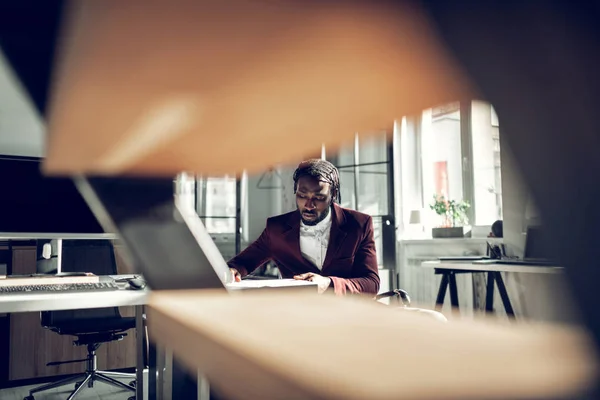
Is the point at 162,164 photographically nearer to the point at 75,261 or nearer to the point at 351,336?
the point at 351,336

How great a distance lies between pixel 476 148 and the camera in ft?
15.6

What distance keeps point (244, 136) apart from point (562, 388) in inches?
7.4

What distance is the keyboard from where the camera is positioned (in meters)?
1.63

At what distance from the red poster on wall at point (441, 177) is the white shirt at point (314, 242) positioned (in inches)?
136

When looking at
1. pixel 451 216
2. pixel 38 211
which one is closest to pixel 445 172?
pixel 451 216

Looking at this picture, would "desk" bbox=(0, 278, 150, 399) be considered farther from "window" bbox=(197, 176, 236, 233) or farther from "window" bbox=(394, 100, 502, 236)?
"window" bbox=(197, 176, 236, 233)

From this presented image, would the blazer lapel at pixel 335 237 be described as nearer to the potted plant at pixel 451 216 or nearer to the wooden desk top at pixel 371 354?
the wooden desk top at pixel 371 354

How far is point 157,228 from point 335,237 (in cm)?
148

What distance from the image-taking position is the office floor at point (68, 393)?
2905 millimetres

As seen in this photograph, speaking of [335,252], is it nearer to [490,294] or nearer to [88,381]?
[88,381]

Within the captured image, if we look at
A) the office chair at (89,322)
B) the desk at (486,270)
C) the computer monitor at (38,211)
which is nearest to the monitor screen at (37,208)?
the computer monitor at (38,211)

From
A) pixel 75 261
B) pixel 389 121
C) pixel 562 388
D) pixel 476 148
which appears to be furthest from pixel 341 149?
pixel 476 148

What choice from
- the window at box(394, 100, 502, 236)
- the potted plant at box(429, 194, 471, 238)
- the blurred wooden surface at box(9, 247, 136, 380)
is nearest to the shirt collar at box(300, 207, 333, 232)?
the blurred wooden surface at box(9, 247, 136, 380)

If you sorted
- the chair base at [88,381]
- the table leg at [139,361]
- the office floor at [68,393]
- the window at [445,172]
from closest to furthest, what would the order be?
the table leg at [139,361]
the chair base at [88,381]
the office floor at [68,393]
the window at [445,172]
